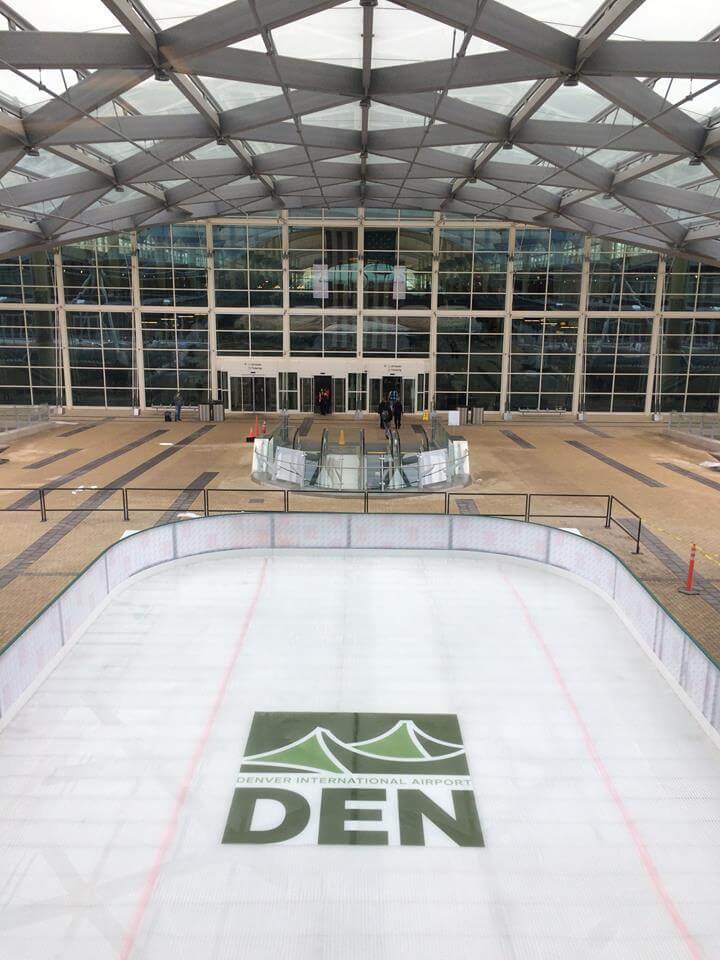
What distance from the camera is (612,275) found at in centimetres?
3119

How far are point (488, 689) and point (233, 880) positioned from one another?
3.61 m

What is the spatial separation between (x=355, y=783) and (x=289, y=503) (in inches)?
399

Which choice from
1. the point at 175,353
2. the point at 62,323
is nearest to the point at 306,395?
the point at 175,353

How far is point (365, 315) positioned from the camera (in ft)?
104

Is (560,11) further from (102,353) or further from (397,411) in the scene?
(102,353)

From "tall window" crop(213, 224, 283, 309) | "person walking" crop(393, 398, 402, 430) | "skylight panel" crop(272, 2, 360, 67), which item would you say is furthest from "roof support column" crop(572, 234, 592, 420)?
"skylight panel" crop(272, 2, 360, 67)

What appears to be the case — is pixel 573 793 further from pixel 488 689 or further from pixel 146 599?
pixel 146 599

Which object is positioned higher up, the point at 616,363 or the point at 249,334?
the point at 249,334

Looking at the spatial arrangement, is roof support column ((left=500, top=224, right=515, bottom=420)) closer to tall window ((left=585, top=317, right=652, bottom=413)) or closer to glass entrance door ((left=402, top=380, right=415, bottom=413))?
tall window ((left=585, top=317, right=652, bottom=413))

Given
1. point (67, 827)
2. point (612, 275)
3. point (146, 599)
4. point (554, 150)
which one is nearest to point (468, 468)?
point (554, 150)

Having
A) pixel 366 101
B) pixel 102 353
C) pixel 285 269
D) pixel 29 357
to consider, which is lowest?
pixel 29 357

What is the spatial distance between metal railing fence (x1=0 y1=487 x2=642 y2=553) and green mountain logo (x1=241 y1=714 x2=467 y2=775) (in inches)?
301

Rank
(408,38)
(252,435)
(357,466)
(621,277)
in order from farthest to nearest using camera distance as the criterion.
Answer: (621,277) < (252,435) < (357,466) < (408,38)

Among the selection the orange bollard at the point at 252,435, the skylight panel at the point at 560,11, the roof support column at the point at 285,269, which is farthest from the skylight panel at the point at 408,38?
the roof support column at the point at 285,269
